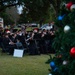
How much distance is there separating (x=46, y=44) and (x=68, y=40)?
14.6m

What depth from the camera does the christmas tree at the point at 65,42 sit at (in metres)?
5.25

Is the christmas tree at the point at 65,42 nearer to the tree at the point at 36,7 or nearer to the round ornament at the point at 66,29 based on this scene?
the round ornament at the point at 66,29

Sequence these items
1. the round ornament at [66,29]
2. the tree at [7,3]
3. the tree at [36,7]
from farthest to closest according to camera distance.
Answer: the tree at [7,3] → the tree at [36,7] → the round ornament at [66,29]

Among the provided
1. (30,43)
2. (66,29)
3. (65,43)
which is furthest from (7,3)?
(65,43)

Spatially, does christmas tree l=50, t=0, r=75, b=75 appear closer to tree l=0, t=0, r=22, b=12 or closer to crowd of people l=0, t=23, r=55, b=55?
crowd of people l=0, t=23, r=55, b=55

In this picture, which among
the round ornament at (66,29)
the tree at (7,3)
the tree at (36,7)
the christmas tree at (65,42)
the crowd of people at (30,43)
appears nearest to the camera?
the christmas tree at (65,42)

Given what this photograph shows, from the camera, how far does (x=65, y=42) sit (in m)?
5.27

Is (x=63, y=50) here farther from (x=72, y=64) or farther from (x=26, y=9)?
(x=26, y=9)

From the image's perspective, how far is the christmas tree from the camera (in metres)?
5.25

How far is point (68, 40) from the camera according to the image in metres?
5.22

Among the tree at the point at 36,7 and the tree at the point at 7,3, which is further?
the tree at the point at 7,3

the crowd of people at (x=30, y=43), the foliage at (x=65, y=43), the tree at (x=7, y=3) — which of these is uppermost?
the tree at (x=7, y=3)

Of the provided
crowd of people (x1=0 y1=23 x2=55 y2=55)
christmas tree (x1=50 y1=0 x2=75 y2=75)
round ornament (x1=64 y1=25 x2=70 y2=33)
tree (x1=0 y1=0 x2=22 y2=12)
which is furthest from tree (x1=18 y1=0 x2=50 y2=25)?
round ornament (x1=64 y1=25 x2=70 y2=33)

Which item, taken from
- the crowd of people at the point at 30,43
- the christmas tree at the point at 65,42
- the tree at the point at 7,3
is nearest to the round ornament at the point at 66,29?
the christmas tree at the point at 65,42
